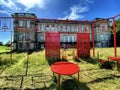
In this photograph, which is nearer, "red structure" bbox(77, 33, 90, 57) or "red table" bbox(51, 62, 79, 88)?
"red table" bbox(51, 62, 79, 88)

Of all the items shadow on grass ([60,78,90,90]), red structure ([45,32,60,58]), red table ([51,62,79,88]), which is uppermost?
red structure ([45,32,60,58])

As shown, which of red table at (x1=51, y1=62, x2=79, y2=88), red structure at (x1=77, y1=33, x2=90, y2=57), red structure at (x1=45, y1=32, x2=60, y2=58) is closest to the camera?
red table at (x1=51, y1=62, x2=79, y2=88)

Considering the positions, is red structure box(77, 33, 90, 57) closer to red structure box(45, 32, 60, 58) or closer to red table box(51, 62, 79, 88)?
red structure box(45, 32, 60, 58)

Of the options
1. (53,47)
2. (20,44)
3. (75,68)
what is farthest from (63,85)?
(20,44)

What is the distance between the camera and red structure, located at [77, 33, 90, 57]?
518 inches

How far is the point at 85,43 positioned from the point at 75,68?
772 cm

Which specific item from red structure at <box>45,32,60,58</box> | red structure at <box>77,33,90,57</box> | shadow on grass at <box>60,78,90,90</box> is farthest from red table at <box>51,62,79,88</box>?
red structure at <box>77,33,90,57</box>

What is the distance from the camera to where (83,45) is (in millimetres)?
13242

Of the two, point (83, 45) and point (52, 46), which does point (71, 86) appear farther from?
point (83, 45)

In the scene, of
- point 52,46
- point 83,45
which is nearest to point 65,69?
point 52,46

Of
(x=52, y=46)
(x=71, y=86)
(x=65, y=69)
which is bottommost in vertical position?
(x=71, y=86)

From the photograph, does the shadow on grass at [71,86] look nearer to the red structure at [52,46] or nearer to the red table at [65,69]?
the red table at [65,69]

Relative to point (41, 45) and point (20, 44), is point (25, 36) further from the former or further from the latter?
point (41, 45)

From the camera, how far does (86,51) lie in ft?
43.6
